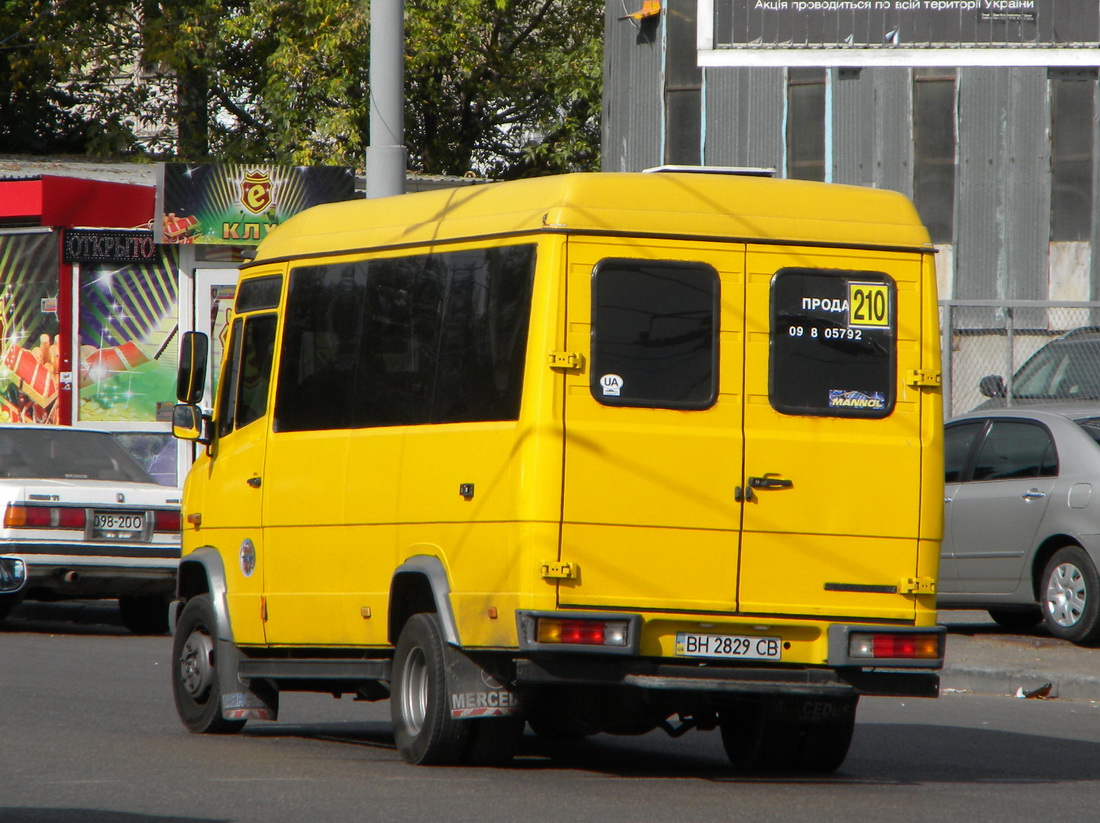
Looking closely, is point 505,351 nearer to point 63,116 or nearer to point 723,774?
point 723,774

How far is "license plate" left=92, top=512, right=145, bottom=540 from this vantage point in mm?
14625

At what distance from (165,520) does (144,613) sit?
4.17 feet

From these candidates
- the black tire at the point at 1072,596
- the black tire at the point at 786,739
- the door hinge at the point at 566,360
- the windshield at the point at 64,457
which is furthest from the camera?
the windshield at the point at 64,457

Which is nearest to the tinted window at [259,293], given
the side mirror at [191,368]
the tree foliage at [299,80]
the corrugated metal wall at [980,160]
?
the side mirror at [191,368]

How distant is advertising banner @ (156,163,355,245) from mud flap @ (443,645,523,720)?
14702 millimetres

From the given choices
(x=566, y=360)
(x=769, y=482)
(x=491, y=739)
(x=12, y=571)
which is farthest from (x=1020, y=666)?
(x=12, y=571)

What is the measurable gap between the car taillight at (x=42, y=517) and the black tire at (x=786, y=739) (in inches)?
293

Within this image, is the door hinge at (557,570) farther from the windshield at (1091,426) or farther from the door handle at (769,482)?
the windshield at (1091,426)

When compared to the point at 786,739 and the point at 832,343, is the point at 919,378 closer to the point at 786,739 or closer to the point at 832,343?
the point at 832,343

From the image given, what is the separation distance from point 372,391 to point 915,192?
22320 millimetres

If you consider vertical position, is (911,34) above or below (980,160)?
below

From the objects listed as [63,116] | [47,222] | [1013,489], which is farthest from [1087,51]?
[63,116]

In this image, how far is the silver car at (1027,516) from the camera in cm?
1279

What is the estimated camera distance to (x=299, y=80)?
101ft
